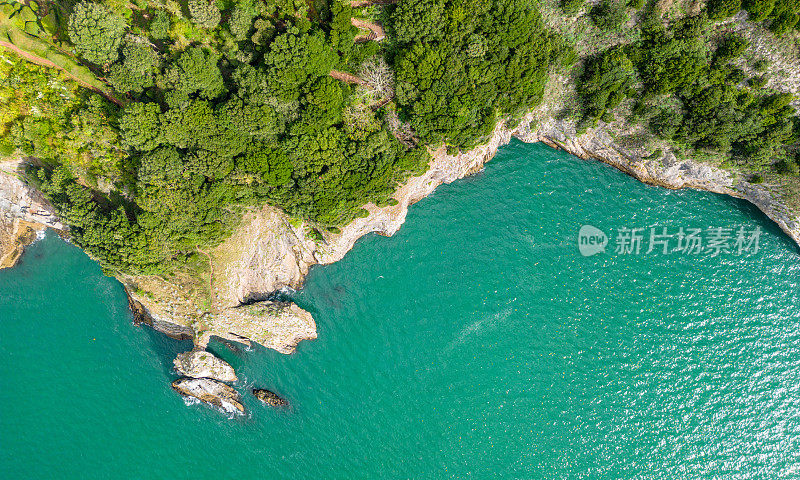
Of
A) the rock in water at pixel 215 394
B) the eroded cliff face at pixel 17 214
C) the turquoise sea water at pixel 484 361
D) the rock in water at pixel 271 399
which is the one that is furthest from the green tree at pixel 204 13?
the rock in water at pixel 271 399

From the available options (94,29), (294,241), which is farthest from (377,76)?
(94,29)

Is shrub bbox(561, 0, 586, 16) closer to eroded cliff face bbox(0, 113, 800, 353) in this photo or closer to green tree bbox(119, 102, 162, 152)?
eroded cliff face bbox(0, 113, 800, 353)

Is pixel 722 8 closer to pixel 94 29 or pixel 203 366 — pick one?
pixel 94 29

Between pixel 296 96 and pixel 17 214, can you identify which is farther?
pixel 17 214

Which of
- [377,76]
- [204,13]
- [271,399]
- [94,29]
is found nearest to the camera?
[94,29]

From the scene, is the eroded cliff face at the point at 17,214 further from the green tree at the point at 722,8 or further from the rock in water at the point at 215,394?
the green tree at the point at 722,8

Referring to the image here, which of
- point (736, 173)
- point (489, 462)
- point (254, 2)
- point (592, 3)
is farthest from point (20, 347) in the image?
point (736, 173)

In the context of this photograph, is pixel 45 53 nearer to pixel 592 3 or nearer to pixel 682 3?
pixel 592 3
